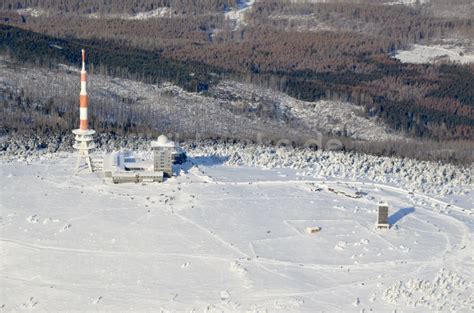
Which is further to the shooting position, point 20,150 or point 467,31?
point 467,31

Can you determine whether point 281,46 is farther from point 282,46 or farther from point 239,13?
point 239,13

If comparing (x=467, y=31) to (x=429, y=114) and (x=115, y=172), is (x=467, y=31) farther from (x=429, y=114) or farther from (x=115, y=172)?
(x=115, y=172)

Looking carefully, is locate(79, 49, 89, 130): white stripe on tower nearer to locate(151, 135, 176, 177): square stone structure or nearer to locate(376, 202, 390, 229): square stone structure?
locate(151, 135, 176, 177): square stone structure

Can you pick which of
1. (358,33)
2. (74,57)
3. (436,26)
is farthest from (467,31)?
(74,57)

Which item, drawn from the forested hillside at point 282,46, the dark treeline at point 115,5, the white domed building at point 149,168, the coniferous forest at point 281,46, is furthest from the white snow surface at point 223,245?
the dark treeline at point 115,5

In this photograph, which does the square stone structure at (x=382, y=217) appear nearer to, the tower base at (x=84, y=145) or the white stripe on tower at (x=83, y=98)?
the tower base at (x=84, y=145)

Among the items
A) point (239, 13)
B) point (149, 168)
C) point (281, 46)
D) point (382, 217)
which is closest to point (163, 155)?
point (149, 168)
